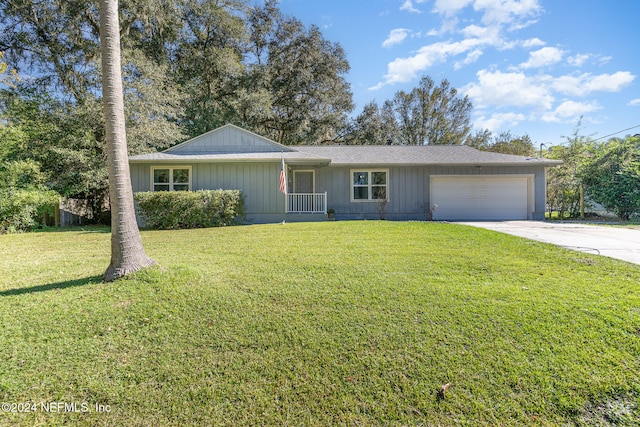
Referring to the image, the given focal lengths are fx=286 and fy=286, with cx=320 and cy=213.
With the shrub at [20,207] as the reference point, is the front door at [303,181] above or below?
above

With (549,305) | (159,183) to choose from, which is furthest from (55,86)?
(549,305)

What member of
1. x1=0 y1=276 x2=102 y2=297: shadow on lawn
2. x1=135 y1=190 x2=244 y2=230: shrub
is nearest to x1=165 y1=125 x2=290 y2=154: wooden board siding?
x1=135 y1=190 x2=244 y2=230: shrub

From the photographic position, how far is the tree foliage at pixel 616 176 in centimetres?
1173

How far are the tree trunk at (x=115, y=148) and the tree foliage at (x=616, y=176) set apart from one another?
17.1 meters

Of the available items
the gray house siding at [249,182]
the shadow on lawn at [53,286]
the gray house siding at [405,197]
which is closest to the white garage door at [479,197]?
the gray house siding at [405,197]

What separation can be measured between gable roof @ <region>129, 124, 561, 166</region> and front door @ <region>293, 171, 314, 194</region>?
3.93ft

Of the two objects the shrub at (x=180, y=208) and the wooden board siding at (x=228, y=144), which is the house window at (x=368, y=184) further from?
the shrub at (x=180, y=208)

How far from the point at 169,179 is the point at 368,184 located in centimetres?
853

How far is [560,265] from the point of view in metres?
4.69

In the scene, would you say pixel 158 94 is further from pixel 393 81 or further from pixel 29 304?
pixel 393 81

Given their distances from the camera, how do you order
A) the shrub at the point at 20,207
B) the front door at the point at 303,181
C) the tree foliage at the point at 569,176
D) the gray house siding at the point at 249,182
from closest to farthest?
the shrub at the point at 20,207 → the gray house siding at the point at 249,182 → the front door at the point at 303,181 → the tree foliage at the point at 569,176

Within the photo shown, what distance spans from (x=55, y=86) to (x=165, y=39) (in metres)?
6.24

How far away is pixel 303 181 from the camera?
13.7 meters

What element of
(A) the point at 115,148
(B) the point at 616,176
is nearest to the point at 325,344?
(A) the point at 115,148
